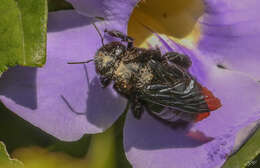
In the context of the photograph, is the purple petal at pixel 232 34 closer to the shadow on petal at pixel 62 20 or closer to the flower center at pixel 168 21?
the flower center at pixel 168 21

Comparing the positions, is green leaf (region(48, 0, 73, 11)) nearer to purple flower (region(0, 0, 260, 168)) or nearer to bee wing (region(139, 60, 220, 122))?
purple flower (region(0, 0, 260, 168))

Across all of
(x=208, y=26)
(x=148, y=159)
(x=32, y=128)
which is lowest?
(x=32, y=128)

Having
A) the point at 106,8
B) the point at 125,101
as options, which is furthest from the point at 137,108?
the point at 106,8

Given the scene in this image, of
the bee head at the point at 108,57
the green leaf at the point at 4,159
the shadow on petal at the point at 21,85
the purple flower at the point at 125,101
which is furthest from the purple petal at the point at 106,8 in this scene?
the green leaf at the point at 4,159

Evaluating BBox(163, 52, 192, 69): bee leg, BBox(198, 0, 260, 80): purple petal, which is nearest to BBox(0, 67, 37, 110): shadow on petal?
BBox(163, 52, 192, 69): bee leg

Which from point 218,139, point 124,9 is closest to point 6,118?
point 124,9

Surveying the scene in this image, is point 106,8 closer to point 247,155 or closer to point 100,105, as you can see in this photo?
point 100,105

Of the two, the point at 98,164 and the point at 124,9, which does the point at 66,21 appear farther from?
the point at 98,164
